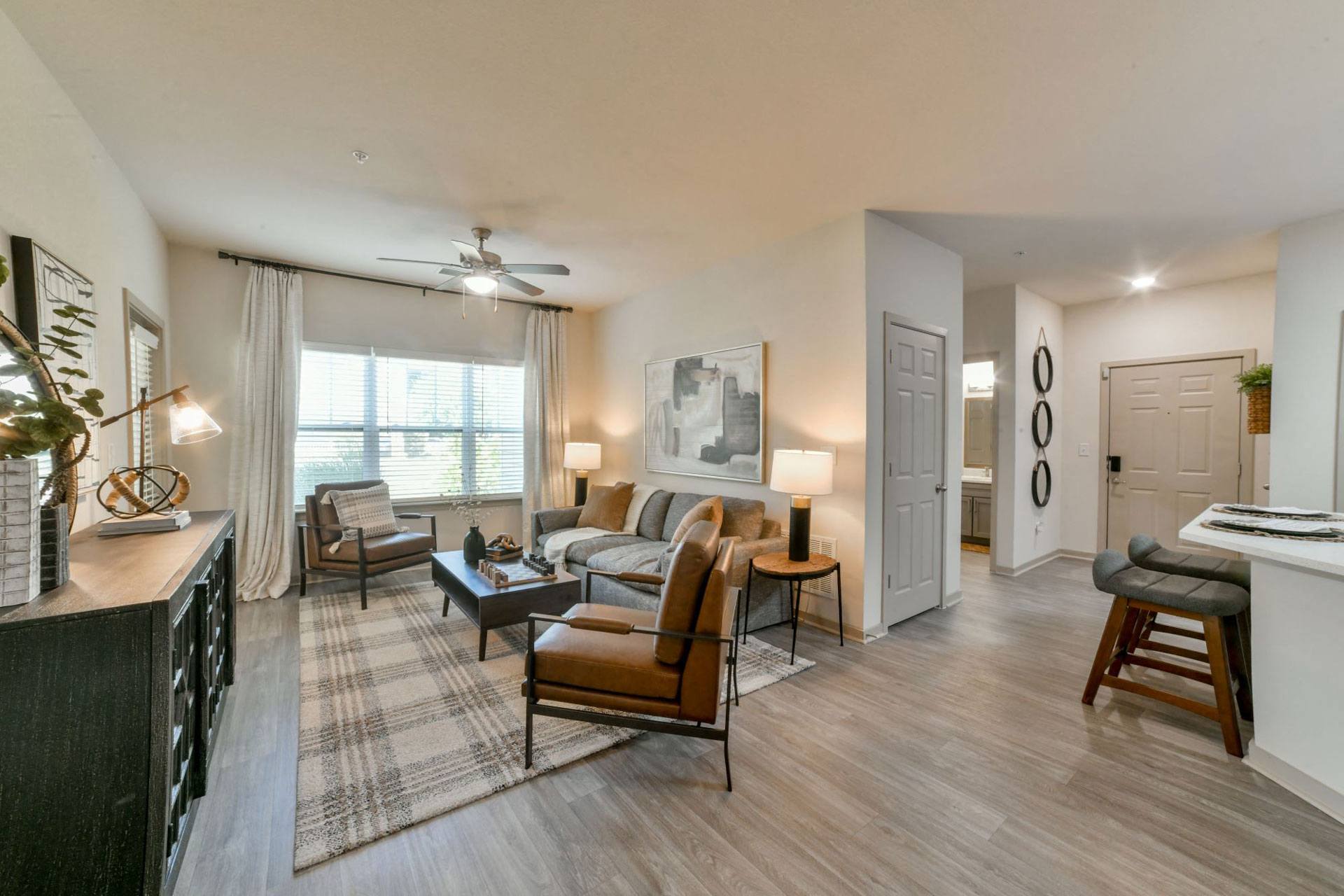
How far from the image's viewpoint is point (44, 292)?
1971mm

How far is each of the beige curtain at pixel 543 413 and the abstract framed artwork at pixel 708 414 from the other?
1.16m

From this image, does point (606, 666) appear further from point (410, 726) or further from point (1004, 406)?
point (1004, 406)

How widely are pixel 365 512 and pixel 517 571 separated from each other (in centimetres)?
190

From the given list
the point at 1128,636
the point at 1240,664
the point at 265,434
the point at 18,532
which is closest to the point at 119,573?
the point at 18,532

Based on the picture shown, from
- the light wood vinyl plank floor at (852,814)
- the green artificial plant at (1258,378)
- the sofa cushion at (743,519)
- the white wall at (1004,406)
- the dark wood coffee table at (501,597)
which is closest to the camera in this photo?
the light wood vinyl plank floor at (852,814)

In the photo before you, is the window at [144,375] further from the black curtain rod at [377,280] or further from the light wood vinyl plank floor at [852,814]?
the light wood vinyl plank floor at [852,814]

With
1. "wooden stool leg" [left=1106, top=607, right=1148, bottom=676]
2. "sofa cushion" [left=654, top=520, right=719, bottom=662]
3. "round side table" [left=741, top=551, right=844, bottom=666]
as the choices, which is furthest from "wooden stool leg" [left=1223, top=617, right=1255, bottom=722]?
"sofa cushion" [left=654, top=520, right=719, bottom=662]

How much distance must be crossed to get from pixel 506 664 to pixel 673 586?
160cm

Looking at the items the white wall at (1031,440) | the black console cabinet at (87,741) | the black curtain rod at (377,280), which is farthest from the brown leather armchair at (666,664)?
the white wall at (1031,440)

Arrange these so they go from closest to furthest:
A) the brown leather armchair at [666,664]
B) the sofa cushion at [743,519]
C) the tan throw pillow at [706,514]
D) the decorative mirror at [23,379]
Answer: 1. the decorative mirror at [23,379]
2. the brown leather armchair at [666,664]
3. the tan throw pillow at [706,514]
4. the sofa cushion at [743,519]

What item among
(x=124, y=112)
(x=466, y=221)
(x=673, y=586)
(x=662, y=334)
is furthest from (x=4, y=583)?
(x=662, y=334)

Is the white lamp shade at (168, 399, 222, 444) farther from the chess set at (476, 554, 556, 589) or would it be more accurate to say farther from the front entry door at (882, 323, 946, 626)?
the front entry door at (882, 323, 946, 626)

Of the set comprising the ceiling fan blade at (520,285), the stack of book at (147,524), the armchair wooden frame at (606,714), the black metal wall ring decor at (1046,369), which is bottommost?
the armchair wooden frame at (606,714)

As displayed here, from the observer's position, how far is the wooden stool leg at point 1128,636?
289 cm
